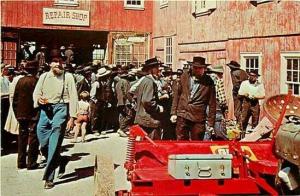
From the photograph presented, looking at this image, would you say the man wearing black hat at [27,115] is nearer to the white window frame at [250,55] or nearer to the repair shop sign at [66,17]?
the white window frame at [250,55]

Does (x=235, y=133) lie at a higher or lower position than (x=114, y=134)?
higher

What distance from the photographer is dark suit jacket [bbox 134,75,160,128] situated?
7.85 m

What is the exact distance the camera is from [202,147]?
17.6 feet

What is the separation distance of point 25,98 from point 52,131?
1.54 meters

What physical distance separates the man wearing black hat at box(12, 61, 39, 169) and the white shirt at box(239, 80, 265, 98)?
5.16 meters

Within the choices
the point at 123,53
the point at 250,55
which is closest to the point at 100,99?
the point at 250,55

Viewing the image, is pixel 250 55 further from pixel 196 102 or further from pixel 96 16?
pixel 96 16

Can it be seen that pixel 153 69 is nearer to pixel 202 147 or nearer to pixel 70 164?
pixel 70 164

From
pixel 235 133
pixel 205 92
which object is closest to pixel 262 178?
pixel 235 133

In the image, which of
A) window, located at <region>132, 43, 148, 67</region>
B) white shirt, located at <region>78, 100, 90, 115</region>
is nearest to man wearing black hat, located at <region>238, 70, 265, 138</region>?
white shirt, located at <region>78, 100, 90, 115</region>

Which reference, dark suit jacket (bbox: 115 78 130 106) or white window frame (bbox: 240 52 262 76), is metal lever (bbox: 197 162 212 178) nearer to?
dark suit jacket (bbox: 115 78 130 106)

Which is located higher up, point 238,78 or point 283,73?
point 283,73

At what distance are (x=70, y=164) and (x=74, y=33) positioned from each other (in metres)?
14.8

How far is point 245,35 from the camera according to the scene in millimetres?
15320
